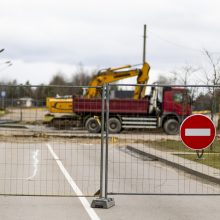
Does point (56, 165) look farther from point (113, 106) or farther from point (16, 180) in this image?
point (113, 106)

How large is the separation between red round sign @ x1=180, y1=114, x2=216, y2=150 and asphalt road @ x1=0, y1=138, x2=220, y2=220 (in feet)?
3.48

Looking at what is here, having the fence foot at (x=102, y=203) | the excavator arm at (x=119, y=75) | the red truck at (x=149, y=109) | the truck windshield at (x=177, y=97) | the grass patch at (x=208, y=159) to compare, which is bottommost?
the grass patch at (x=208, y=159)

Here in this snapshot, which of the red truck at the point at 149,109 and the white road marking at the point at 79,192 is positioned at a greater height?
the red truck at the point at 149,109

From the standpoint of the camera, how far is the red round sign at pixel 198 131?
Answer: 998cm

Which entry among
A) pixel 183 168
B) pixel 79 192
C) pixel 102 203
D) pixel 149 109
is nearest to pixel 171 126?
pixel 149 109

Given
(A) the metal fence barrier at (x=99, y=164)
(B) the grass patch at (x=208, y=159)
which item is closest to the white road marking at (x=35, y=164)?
(A) the metal fence barrier at (x=99, y=164)

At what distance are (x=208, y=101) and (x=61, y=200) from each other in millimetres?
5868

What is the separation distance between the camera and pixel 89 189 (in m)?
11.6

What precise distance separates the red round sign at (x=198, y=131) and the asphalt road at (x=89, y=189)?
106cm

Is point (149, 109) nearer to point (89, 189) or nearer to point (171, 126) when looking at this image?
point (171, 126)

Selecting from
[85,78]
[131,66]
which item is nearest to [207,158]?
[131,66]

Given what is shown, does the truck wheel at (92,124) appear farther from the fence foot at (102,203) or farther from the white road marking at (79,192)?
the fence foot at (102,203)

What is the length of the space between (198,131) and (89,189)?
282 centimetres

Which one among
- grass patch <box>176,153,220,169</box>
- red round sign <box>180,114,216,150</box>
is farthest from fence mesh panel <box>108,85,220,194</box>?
red round sign <box>180,114,216,150</box>
